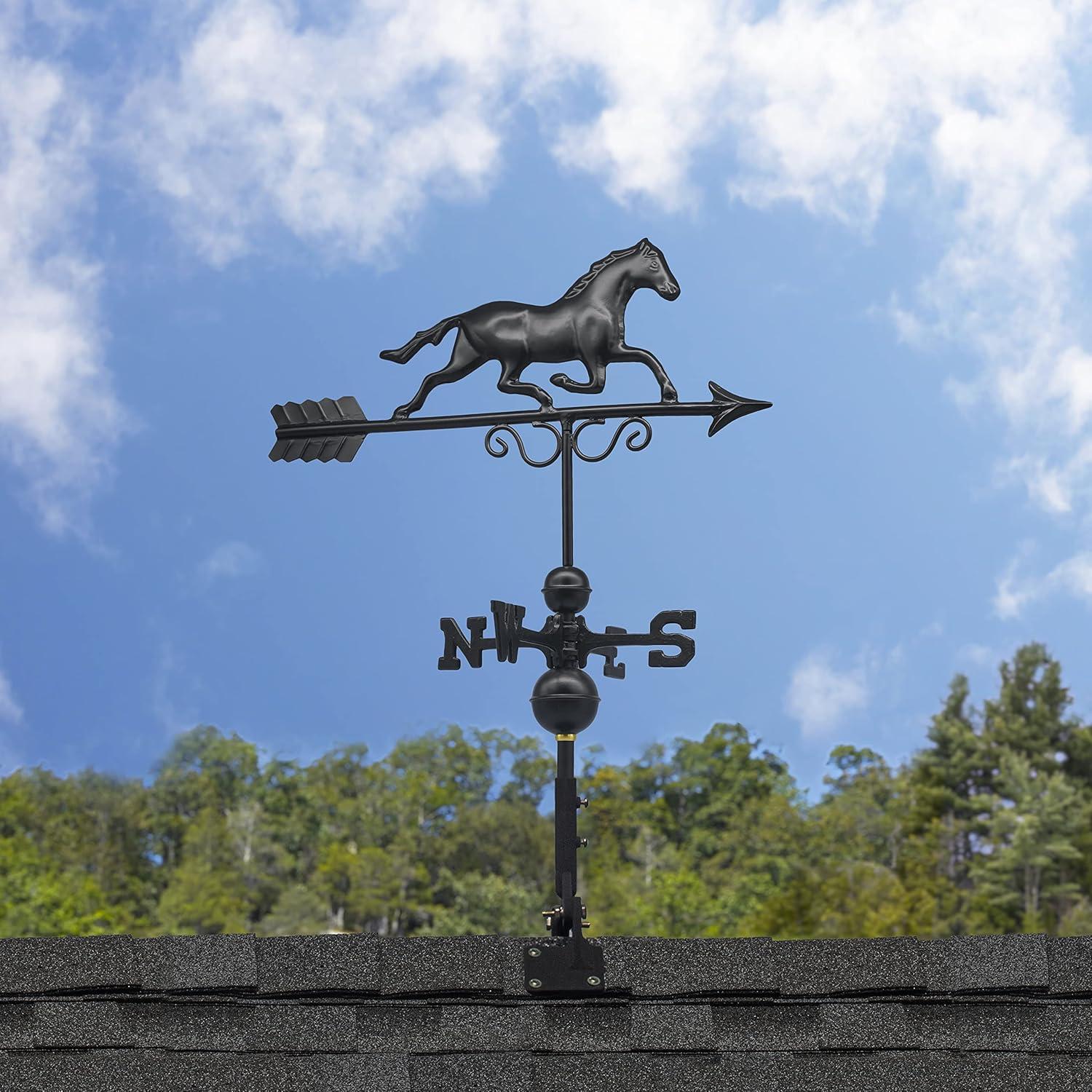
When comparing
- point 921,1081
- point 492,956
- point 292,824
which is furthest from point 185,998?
point 292,824

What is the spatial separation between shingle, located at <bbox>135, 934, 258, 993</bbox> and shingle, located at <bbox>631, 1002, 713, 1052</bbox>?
73 cm

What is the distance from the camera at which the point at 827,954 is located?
2373 millimetres

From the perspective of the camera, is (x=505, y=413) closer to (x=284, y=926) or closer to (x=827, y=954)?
(x=827, y=954)

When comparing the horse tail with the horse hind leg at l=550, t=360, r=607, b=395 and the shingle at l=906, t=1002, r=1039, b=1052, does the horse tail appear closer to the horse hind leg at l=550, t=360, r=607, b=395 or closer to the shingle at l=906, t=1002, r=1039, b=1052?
the horse hind leg at l=550, t=360, r=607, b=395

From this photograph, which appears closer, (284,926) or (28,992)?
(28,992)

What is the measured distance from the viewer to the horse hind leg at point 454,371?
2.76 m

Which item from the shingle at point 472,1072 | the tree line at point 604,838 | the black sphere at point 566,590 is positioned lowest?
the shingle at point 472,1072

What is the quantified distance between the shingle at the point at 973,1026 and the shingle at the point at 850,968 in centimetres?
6

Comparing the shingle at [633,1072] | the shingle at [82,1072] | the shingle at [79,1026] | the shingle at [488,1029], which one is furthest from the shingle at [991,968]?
the shingle at [79,1026]

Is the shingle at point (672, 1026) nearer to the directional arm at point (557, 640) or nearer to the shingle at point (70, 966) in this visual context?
the directional arm at point (557, 640)

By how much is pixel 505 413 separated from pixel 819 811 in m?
20.1

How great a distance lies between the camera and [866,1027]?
2.33m

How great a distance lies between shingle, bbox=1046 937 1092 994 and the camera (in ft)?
7.77

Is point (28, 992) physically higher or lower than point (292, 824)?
lower
